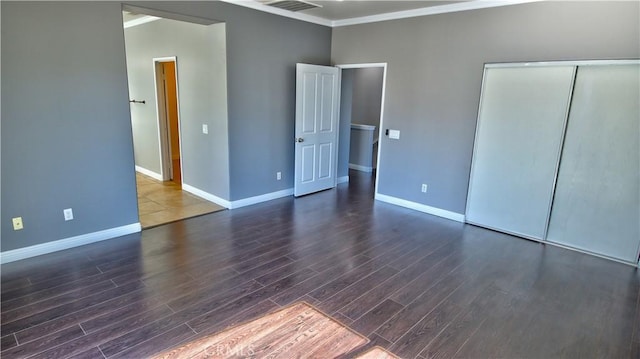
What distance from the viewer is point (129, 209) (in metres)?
3.91

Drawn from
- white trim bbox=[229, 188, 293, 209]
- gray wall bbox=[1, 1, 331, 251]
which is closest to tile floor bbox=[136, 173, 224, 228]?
white trim bbox=[229, 188, 293, 209]

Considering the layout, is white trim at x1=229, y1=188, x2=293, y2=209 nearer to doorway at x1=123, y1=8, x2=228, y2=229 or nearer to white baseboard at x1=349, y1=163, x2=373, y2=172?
doorway at x1=123, y1=8, x2=228, y2=229

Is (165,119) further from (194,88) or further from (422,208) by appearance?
(422,208)

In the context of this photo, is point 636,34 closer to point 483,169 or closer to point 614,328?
point 483,169

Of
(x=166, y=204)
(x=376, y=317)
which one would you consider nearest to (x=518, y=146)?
(x=376, y=317)

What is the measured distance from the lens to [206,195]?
208 inches

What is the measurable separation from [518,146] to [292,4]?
326 cm

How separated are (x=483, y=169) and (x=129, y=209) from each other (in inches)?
166

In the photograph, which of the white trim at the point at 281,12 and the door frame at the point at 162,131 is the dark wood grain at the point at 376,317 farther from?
the door frame at the point at 162,131

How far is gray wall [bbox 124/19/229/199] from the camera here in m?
4.66

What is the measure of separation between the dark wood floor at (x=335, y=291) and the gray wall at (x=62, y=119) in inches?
18.2

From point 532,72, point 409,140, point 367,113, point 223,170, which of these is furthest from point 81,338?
point 367,113

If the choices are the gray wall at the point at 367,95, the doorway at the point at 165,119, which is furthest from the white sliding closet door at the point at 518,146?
the doorway at the point at 165,119

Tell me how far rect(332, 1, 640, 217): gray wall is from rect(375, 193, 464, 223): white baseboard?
62mm
